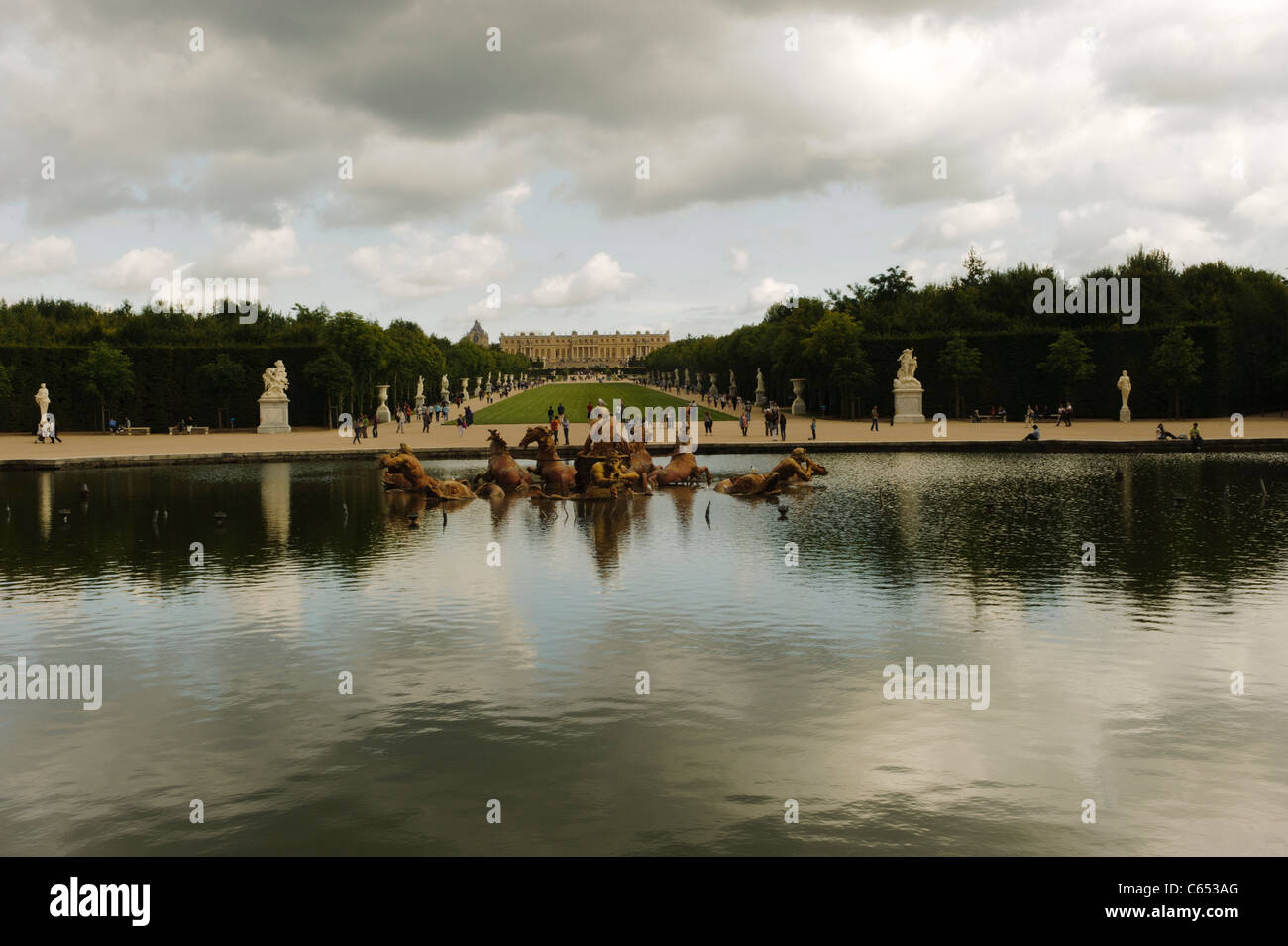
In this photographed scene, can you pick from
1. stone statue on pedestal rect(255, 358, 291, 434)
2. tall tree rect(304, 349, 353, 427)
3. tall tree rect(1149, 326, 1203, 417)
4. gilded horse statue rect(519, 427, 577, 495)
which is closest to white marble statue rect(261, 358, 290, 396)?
stone statue on pedestal rect(255, 358, 291, 434)

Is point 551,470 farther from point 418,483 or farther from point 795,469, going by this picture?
point 795,469

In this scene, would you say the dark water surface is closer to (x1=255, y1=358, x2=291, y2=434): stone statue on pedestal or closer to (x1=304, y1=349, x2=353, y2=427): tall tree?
(x1=255, y1=358, x2=291, y2=434): stone statue on pedestal

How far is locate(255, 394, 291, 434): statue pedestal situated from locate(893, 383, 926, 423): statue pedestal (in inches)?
1411

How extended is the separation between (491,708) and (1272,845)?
675cm

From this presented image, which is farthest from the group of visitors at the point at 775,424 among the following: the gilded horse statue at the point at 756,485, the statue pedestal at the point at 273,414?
the statue pedestal at the point at 273,414

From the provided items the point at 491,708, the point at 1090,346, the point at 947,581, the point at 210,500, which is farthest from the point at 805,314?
the point at 491,708

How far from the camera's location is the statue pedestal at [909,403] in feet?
199

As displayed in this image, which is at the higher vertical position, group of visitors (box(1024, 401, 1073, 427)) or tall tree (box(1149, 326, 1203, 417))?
tall tree (box(1149, 326, 1203, 417))

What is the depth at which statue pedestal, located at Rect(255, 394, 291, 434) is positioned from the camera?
58438 mm

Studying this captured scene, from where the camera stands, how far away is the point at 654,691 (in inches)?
422

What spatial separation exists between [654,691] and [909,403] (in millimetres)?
53028

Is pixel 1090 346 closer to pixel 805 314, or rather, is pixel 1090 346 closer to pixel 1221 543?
pixel 805 314

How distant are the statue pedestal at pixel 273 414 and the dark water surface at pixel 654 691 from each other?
1487 inches
